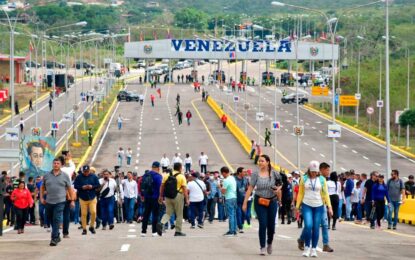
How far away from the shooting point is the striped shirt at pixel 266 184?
837 inches

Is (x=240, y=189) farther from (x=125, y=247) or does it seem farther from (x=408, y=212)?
(x=408, y=212)

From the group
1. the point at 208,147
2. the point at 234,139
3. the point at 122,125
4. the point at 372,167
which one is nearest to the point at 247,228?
the point at 372,167

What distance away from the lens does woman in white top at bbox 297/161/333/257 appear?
2136cm

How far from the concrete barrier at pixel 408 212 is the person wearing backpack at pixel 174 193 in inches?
457

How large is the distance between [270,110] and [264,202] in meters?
81.8

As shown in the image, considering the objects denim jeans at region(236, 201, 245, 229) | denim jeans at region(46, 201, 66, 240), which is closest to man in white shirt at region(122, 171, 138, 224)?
denim jeans at region(236, 201, 245, 229)

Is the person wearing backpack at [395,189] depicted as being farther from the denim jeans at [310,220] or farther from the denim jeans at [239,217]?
the denim jeans at [310,220]

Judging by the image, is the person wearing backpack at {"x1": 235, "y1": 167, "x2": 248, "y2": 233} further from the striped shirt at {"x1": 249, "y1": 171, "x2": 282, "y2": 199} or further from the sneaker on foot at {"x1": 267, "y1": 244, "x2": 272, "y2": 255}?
the striped shirt at {"x1": 249, "y1": 171, "x2": 282, "y2": 199}

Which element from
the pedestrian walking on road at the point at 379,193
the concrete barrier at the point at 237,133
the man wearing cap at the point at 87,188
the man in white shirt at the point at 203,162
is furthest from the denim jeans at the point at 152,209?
the concrete barrier at the point at 237,133

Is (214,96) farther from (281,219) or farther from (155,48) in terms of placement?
(281,219)

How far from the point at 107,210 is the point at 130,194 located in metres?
3.46

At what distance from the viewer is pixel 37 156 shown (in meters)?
41.1

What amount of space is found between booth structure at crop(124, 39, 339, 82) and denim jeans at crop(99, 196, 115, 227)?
98.9 meters

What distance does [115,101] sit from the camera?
371ft
